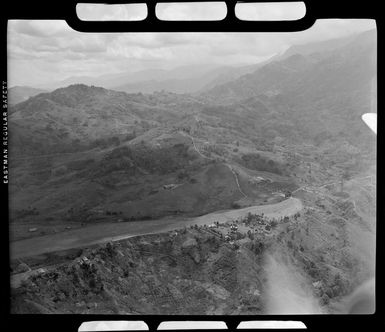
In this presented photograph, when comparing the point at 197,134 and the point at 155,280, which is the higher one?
the point at 197,134

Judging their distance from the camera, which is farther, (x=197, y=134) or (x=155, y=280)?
(x=197, y=134)

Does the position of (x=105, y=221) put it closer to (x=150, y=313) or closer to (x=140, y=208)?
(x=140, y=208)

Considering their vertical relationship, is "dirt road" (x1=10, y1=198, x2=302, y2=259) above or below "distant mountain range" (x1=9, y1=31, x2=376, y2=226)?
below

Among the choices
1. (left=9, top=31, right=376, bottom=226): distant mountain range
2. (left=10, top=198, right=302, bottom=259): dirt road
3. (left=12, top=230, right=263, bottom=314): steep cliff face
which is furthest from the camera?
(left=9, top=31, right=376, bottom=226): distant mountain range

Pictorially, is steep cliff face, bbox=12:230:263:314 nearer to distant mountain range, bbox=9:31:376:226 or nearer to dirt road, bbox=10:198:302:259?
dirt road, bbox=10:198:302:259

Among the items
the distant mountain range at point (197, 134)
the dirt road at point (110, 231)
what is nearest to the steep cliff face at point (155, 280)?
the dirt road at point (110, 231)

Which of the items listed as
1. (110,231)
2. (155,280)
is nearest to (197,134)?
(110,231)

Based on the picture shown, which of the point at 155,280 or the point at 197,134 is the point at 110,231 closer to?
the point at 155,280

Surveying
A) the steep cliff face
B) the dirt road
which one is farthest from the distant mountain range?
the steep cliff face

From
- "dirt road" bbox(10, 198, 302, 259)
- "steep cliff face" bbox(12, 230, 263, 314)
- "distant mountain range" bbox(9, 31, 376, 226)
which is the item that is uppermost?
"distant mountain range" bbox(9, 31, 376, 226)
